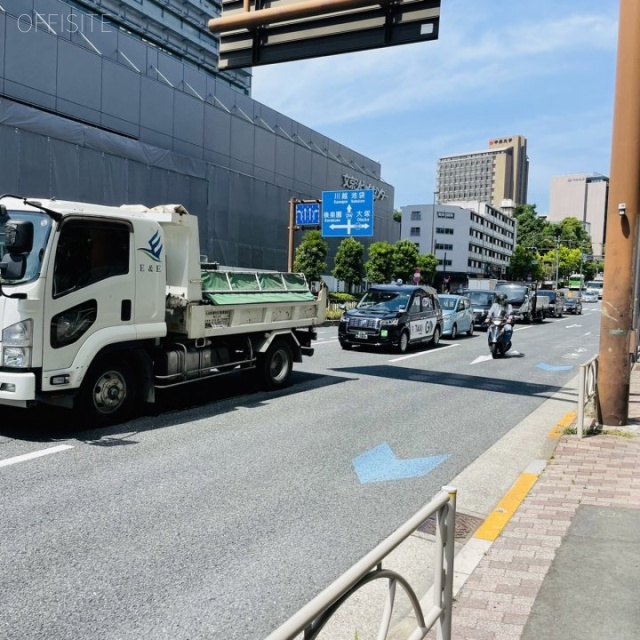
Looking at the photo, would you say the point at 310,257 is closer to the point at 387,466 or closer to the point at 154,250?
the point at 154,250

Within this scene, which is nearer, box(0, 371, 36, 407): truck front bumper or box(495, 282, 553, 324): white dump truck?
box(0, 371, 36, 407): truck front bumper

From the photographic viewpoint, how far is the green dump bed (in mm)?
9305

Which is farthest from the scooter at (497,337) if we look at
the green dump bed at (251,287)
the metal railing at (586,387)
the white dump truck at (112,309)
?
the white dump truck at (112,309)

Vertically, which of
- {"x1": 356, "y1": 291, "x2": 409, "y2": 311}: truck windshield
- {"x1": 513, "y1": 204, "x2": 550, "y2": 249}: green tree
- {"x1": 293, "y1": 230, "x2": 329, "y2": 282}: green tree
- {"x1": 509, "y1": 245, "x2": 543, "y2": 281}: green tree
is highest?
{"x1": 513, "y1": 204, "x2": 550, "y2": 249}: green tree

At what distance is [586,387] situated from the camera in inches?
316

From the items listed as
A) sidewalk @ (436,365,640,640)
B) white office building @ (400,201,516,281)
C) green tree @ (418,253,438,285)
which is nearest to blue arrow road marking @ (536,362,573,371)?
sidewalk @ (436,365,640,640)

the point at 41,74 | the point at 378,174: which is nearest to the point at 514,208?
the point at 378,174

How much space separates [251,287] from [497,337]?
30.1ft

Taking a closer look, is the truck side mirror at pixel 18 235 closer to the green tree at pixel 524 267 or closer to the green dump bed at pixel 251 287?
the green dump bed at pixel 251 287

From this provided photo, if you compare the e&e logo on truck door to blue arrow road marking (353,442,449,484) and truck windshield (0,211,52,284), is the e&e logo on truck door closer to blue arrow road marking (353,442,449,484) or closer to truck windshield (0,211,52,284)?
truck windshield (0,211,52,284)

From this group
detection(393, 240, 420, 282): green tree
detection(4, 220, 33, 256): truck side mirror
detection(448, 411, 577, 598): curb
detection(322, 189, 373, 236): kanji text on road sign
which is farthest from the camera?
detection(393, 240, 420, 282): green tree

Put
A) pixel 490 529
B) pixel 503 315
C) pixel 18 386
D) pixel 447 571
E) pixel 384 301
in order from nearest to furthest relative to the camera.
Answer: pixel 447 571 < pixel 490 529 < pixel 18 386 < pixel 503 315 < pixel 384 301

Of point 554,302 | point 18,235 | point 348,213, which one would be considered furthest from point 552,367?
point 554,302

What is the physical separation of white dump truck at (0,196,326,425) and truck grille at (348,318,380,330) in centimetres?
672
